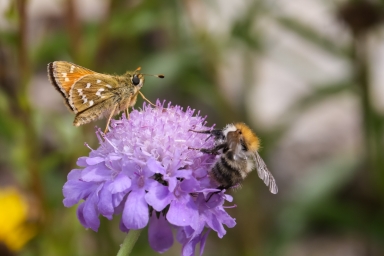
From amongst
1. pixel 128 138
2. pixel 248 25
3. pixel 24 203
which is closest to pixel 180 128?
pixel 128 138

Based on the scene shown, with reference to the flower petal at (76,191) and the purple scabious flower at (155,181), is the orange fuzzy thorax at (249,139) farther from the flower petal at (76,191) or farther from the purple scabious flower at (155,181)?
the flower petal at (76,191)

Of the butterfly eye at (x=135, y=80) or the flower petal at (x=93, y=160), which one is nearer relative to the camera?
the flower petal at (x=93, y=160)

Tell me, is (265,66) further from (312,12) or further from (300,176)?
(300,176)

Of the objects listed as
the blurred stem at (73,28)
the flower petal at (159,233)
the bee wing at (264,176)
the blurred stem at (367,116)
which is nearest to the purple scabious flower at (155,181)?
the flower petal at (159,233)

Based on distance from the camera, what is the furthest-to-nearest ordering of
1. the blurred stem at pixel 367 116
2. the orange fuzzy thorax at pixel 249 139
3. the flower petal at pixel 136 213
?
1. the blurred stem at pixel 367 116
2. the orange fuzzy thorax at pixel 249 139
3. the flower petal at pixel 136 213

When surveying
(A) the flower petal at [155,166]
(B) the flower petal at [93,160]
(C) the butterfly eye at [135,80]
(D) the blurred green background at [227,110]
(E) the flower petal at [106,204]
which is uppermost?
(A) the flower petal at [155,166]

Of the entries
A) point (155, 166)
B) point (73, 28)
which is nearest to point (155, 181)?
point (155, 166)

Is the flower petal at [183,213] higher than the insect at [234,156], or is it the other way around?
the insect at [234,156]

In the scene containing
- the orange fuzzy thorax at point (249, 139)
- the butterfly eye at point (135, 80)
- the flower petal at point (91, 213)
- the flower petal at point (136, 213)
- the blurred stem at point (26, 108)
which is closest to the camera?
the flower petal at point (136, 213)

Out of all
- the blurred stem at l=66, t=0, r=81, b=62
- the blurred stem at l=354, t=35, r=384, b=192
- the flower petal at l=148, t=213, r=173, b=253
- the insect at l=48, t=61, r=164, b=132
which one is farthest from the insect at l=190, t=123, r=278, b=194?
the blurred stem at l=354, t=35, r=384, b=192
